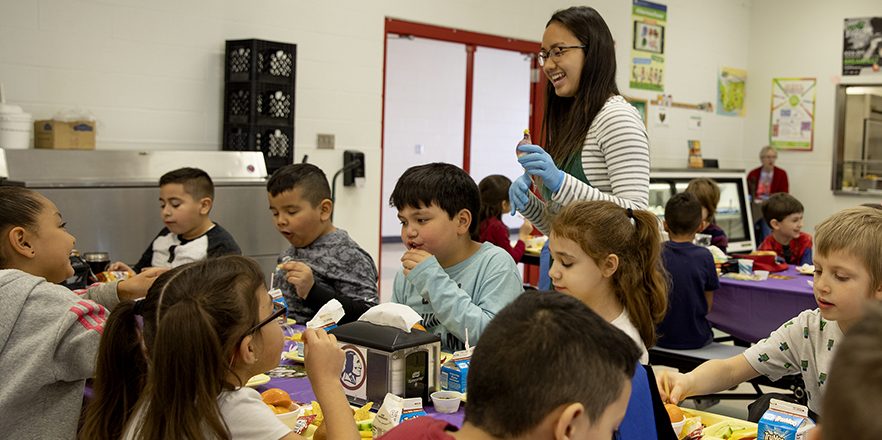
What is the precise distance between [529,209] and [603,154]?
11.7 inches

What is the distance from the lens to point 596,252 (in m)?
1.89

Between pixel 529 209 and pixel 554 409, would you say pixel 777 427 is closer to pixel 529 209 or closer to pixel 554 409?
pixel 554 409

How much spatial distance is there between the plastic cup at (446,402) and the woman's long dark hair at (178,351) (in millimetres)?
497

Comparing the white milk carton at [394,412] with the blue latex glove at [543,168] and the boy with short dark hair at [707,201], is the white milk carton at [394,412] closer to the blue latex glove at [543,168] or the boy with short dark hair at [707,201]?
the blue latex glove at [543,168]

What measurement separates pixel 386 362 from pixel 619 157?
1.01m

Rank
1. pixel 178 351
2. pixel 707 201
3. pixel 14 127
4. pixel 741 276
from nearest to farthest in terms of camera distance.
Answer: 1. pixel 178 351
2. pixel 14 127
3. pixel 741 276
4. pixel 707 201

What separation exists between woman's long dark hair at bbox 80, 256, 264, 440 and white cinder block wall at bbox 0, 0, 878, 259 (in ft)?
10.00

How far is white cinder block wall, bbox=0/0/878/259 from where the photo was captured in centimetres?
407

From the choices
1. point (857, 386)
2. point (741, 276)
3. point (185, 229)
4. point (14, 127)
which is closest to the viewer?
point (857, 386)

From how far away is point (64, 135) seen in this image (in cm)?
390

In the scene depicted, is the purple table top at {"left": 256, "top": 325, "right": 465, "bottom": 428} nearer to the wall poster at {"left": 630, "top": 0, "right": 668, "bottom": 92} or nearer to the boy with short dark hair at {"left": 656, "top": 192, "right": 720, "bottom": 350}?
the boy with short dark hair at {"left": 656, "top": 192, "right": 720, "bottom": 350}

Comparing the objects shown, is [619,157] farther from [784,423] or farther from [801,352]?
[784,423]

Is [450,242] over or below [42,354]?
over

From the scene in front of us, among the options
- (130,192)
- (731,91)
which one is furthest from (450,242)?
(731,91)
